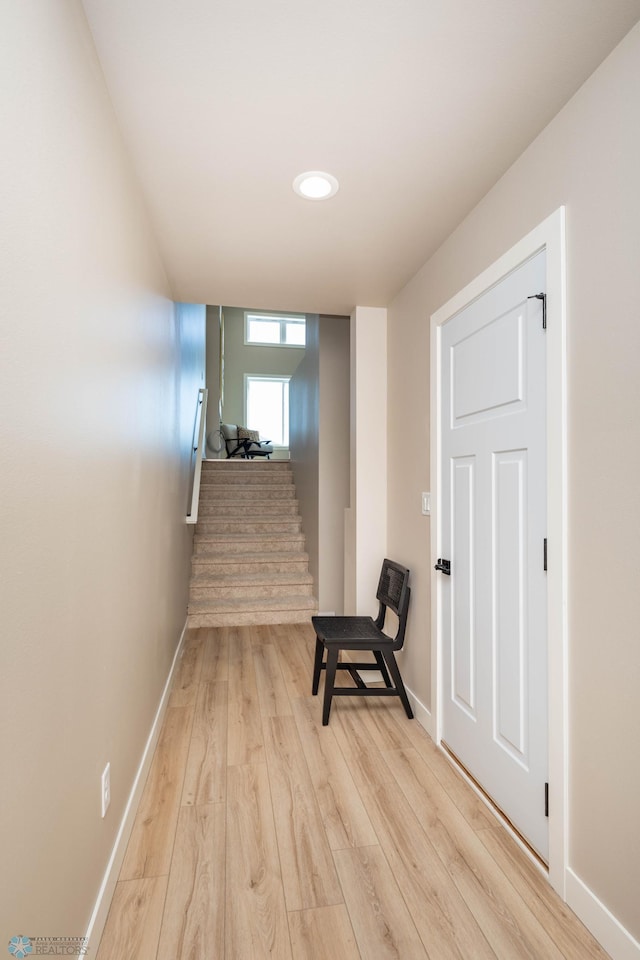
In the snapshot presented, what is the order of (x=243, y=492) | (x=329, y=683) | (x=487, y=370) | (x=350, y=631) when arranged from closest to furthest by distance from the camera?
(x=487, y=370)
(x=329, y=683)
(x=350, y=631)
(x=243, y=492)

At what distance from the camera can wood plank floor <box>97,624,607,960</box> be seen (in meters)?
1.29

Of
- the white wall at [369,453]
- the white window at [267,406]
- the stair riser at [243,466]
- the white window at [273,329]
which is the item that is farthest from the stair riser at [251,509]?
the white window at [273,329]

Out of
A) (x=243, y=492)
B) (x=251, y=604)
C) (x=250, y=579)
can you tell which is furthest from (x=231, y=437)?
(x=251, y=604)

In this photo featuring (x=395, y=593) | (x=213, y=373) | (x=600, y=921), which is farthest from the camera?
(x=213, y=373)

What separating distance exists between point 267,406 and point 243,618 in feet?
18.6

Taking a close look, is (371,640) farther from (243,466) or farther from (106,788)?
(243,466)

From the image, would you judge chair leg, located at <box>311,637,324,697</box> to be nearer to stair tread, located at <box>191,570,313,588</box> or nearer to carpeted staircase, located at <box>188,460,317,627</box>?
carpeted staircase, located at <box>188,460,317,627</box>

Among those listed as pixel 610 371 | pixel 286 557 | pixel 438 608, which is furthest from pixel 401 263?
pixel 286 557

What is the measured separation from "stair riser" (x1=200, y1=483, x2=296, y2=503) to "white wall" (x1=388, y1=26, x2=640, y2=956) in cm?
443

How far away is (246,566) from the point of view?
15.3ft

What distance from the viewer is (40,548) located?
0.92m

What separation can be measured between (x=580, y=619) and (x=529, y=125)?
1475 millimetres

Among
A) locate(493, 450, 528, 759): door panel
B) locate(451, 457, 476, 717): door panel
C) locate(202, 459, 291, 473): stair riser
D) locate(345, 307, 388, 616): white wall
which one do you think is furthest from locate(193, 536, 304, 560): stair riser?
locate(493, 450, 528, 759): door panel

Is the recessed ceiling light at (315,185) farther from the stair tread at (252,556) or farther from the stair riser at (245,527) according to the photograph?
the stair riser at (245,527)
